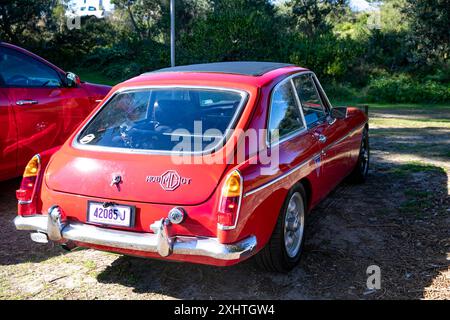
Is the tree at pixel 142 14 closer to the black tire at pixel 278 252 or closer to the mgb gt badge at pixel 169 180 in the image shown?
the black tire at pixel 278 252

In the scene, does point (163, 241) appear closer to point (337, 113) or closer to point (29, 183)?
point (29, 183)

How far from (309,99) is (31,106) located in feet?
10.1

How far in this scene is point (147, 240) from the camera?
3.29 metres

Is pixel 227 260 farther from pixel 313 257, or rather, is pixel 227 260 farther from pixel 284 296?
pixel 313 257

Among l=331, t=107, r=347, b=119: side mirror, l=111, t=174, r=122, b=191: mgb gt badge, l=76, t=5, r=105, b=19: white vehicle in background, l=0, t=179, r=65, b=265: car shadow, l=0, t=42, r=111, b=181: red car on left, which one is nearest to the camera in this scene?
l=111, t=174, r=122, b=191: mgb gt badge

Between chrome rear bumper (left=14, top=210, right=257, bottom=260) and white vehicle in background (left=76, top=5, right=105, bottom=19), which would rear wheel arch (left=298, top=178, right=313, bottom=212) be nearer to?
chrome rear bumper (left=14, top=210, right=257, bottom=260)

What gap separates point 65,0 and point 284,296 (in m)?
29.7

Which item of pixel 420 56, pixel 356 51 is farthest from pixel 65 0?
pixel 420 56

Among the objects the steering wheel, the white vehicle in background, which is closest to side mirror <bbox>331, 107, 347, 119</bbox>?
the steering wheel

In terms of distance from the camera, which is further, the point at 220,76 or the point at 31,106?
the point at 31,106

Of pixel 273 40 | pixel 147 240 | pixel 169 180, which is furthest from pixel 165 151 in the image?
pixel 273 40

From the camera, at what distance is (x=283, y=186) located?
376 centimetres

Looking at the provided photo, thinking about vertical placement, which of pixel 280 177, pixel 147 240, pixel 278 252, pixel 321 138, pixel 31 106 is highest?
pixel 31 106

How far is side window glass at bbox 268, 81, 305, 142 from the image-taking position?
13.0 feet
